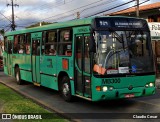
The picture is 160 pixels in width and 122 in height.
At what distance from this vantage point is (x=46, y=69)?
A: 13.5m

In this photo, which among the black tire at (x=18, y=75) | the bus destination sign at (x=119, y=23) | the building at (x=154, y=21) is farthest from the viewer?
the building at (x=154, y=21)

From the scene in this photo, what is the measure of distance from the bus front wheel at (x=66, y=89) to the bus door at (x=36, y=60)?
257 centimetres

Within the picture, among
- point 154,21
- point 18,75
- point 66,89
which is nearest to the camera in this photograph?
point 66,89

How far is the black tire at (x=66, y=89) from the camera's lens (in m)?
11.7

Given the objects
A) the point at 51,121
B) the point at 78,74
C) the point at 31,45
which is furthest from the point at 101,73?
the point at 31,45

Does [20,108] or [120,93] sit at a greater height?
[120,93]

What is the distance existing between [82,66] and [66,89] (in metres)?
1.62

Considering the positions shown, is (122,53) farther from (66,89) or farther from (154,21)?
(154,21)

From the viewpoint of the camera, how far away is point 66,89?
1181 cm

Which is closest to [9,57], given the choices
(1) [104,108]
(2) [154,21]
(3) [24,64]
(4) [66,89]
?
(3) [24,64]

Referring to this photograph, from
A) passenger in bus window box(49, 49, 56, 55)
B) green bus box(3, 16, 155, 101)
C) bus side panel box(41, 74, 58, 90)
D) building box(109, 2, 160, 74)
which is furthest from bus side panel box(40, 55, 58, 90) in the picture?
building box(109, 2, 160, 74)

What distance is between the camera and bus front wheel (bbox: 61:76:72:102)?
11.7 m

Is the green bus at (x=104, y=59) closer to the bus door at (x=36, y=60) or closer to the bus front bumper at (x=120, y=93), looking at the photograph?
the bus front bumper at (x=120, y=93)

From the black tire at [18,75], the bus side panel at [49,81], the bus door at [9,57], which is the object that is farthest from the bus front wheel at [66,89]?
the bus door at [9,57]
